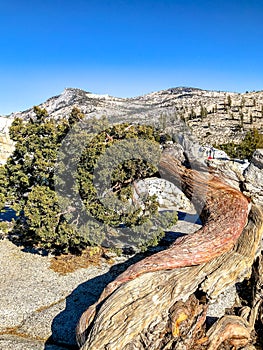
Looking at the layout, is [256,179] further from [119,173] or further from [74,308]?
[74,308]

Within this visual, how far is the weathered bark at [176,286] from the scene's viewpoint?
7570mm

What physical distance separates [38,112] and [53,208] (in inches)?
187

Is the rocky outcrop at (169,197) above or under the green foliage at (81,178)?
under

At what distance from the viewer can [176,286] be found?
27.1ft

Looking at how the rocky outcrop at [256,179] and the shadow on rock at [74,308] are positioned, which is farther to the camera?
the shadow on rock at [74,308]

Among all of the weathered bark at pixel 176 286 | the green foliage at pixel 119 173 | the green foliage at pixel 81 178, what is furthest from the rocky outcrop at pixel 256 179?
the green foliage at pixel 81 178

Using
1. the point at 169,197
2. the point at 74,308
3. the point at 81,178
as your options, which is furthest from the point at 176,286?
the point at 169,197

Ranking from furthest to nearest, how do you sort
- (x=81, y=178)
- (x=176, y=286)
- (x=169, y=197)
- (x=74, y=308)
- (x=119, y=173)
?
(x=169, y=197) → (x=119, y=173) → (x=81, y=178) → (x=74, y=308) → (x=176, y=286)

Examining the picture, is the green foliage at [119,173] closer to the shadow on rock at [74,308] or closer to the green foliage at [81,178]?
the green foliage at [81,178]

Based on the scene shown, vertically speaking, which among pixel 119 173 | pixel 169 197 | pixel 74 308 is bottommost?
pixel 74 308

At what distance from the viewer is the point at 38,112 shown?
16.3m

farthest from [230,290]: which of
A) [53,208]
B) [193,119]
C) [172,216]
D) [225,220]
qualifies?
[193,119]

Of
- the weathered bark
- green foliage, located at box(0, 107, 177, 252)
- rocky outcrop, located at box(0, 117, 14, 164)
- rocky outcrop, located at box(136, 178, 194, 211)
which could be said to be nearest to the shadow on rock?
Result: green foliage, located at box(0, 107, 177, 252)

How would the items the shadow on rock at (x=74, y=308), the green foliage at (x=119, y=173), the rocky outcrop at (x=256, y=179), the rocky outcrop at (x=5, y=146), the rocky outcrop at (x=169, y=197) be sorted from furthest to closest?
the rocky outcrop at (x=5, y=146)
the rocky outcrop at (x=169, y=197)
the green foliage at (x=119, y=173)
the shadow on rock at (x=74, y=308)
the rocky outcrop at (x=256, y=179)
